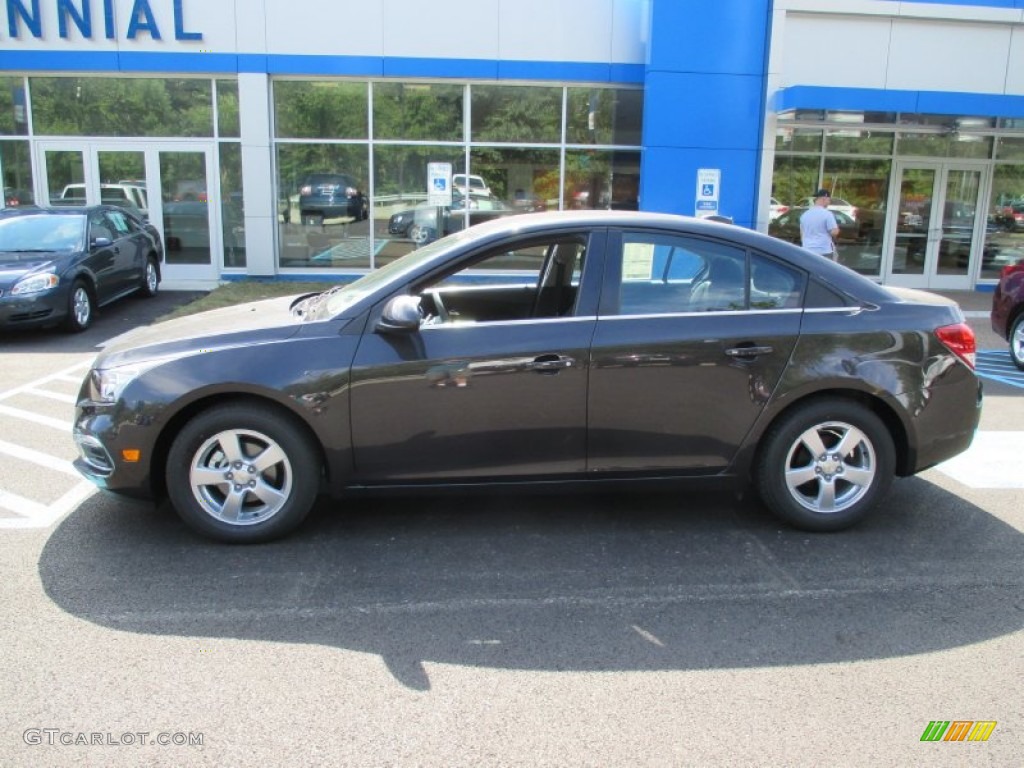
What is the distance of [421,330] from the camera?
14.0 ft

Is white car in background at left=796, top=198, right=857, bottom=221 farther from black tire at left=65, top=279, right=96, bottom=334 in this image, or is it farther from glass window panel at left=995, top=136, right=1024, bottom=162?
black tire at left=65, top=279, right=96, bottom=334

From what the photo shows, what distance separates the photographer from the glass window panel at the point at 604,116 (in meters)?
14.9

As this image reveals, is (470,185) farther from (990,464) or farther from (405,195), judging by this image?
(990,464)

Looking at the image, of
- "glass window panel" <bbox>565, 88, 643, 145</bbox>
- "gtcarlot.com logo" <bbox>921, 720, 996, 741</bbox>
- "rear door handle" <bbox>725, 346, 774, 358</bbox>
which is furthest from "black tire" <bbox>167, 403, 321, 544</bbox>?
"glass window panel" <bbox>565, 88, 643, 145</bbox>

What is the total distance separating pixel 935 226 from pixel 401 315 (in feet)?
47.7

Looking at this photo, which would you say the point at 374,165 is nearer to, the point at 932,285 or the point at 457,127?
the point at 457,127

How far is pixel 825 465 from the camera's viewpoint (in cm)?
456

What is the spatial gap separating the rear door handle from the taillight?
0.98m

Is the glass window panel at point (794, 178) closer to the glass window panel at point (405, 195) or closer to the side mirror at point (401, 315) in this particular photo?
the glass window panel at point (405, 195)

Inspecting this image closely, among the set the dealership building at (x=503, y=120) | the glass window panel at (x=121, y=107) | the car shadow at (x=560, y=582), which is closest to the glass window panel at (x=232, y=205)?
the dealership building at (x=503, y=120)

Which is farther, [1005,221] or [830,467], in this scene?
[1005,221]

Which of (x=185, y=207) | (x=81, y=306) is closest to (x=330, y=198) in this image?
(x=185, y=207)

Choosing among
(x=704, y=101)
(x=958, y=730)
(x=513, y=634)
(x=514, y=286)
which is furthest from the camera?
(x=704, y=101)

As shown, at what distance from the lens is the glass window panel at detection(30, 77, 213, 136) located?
14.7 m
